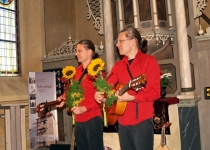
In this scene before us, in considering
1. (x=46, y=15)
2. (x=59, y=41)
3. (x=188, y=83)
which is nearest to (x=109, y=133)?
(x=188, y=83)

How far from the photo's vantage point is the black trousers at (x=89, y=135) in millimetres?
2701

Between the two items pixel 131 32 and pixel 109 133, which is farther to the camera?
pixel 109 133

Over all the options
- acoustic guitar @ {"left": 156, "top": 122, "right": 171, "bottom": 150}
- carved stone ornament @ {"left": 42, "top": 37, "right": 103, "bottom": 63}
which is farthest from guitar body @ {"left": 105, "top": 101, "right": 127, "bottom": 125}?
carved stone ornament @ {"left": 42, "top": 37, "right": 103, "bottom": 63}

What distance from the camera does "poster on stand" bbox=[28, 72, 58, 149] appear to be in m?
5.34

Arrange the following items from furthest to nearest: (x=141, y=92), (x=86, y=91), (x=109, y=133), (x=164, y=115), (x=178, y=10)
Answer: (x=109, y=133), (x=178, y=10), (x=164, y=115), (x=86, y=91), (x=141, y=92)

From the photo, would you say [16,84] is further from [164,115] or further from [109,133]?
[164,115]

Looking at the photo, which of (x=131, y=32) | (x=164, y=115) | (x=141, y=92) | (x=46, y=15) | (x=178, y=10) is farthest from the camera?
(x=46, y=15)

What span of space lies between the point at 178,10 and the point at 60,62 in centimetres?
297

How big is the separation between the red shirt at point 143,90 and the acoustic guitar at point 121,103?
43 millimetres

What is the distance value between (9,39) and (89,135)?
15.8 feet

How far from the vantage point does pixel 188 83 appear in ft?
15.6

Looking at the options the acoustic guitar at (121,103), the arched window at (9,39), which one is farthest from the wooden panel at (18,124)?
the acoustic guitar at (121,103)

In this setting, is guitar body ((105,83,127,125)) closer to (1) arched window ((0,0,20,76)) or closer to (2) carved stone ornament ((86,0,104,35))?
(2) carved stone ornament ((86,0,104,35))

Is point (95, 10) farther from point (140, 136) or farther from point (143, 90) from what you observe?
point (140, 136)
